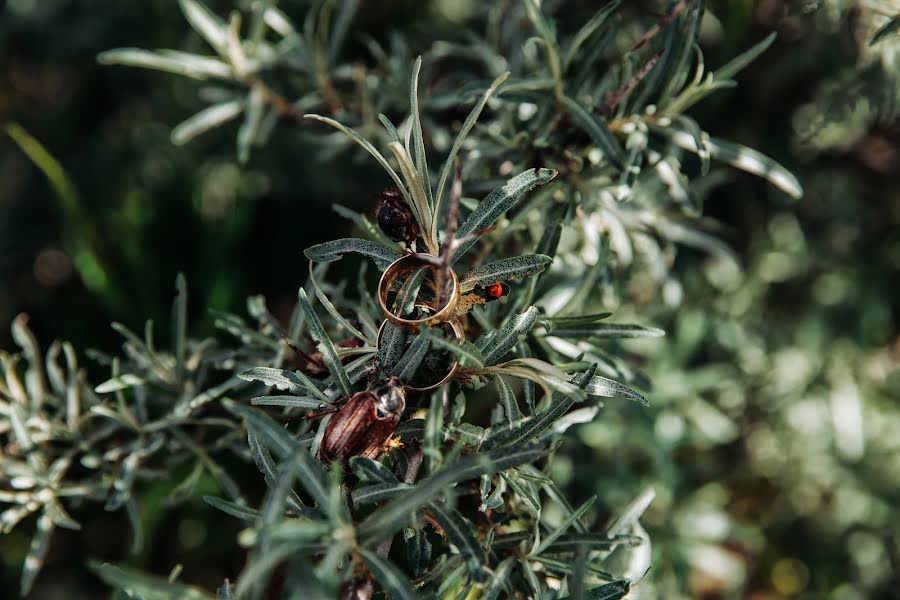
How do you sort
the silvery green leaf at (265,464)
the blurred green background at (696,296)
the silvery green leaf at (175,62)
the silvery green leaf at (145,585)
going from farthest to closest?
the blurred green background at (696,296), the silvery green leaf at (175,62), the silvery green leaf at (265,464), the silvery green leaf at (145,585)

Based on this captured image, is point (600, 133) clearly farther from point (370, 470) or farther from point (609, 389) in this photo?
point (370, 470)

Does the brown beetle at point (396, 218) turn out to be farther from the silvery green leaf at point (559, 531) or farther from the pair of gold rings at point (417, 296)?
the silvery green leaf at point (559, 531)

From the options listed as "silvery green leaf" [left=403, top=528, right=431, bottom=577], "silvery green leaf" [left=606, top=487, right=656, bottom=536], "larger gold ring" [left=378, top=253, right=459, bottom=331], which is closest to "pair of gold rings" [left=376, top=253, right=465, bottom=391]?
"larger gold ring" [left=378, top=253, right=459, bottom=331]

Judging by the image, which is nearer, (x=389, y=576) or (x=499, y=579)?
(x=389, y=576)

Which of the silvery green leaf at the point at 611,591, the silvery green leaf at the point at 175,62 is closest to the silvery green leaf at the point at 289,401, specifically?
the silvery green leaf at the point at 611,591

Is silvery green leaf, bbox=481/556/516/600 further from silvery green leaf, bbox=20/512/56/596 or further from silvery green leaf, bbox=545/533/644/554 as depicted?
silvery green leaf, bbox=20/512/56/596

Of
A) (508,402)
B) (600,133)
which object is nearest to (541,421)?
(508,402)
